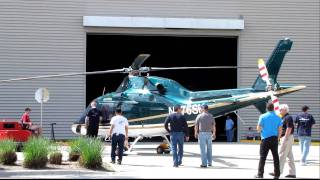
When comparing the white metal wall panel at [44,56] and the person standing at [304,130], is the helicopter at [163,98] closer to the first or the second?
the person standing at [304,130]

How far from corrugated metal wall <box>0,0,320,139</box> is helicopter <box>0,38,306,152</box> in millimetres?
10681

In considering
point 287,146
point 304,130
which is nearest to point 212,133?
point 304,130

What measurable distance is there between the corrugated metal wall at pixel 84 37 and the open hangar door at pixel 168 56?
7.35 feet

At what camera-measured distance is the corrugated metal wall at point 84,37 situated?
33594mm

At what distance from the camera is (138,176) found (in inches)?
595

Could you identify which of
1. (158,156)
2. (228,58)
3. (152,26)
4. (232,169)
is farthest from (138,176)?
(228,58)

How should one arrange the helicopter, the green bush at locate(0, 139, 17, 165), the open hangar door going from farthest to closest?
the open hangar door < the helicopter < the green bush at locate(0, 139, 17, 165)

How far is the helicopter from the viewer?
2180 centimetres

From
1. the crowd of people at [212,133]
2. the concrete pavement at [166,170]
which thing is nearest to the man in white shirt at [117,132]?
the crowd of people at [212,133]

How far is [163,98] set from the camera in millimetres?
22688

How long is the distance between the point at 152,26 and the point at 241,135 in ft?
25.3

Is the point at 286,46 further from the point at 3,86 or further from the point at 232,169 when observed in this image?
the point at 3,86

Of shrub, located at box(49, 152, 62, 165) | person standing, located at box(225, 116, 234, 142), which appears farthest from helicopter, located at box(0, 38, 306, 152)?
person standing, located at box(225, 116, 234, 142)

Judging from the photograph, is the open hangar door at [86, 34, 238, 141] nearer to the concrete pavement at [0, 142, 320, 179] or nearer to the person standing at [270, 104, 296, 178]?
the concrete pavement at [0, 142, 320, 179]
